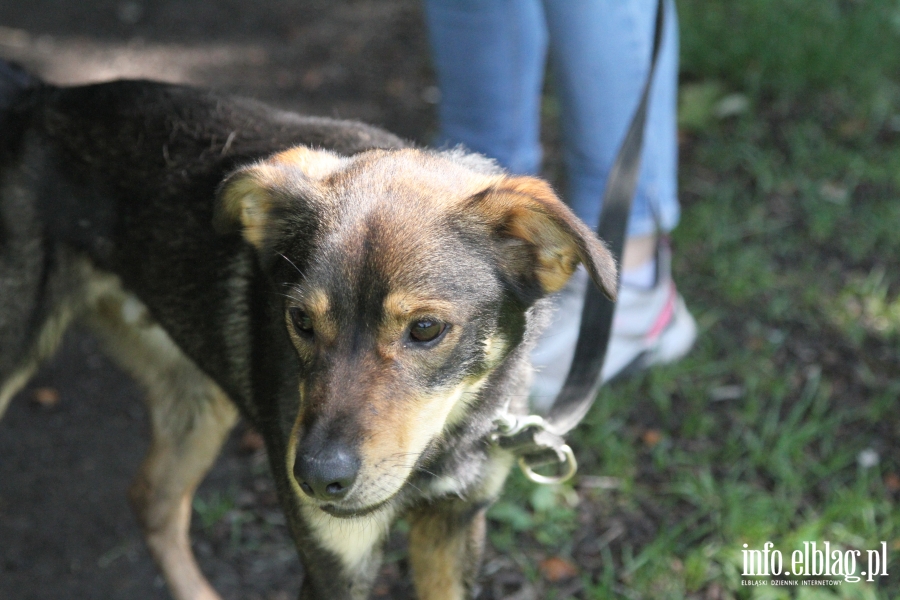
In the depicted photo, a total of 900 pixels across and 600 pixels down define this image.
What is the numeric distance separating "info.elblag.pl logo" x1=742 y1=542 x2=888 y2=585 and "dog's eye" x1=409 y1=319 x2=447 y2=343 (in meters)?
1.68

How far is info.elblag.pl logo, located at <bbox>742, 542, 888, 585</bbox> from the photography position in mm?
3105

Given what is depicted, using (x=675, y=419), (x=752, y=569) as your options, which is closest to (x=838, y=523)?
(x=752, y=569)

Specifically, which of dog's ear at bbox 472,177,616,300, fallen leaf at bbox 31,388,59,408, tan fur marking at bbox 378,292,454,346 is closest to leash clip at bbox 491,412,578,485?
dog's ear at bbox 472,177,616,300

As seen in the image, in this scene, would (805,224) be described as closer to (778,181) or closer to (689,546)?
(778,181)

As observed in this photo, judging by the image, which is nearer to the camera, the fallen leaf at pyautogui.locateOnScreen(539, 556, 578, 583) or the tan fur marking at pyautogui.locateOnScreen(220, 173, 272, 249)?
the tan fur marking at pyautogui.locateOnScreen(220, 173, 272, 249)

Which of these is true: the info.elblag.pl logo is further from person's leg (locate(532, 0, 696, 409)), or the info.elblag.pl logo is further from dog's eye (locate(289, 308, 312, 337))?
dog's eye (locate(289, 308, 312, 337))

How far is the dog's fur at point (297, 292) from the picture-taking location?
2.07m

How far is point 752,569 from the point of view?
314 centimetres

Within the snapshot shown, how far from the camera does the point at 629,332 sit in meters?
3.90

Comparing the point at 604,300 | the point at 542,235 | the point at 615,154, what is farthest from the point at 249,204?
the point at 615,154

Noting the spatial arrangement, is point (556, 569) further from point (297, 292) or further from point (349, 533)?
point (297, 292)

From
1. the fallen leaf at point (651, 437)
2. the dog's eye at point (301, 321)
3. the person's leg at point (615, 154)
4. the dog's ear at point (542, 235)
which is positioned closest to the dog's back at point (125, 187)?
the dog's eye at point (301, 321)

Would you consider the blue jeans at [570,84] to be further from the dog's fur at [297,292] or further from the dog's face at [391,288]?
the dog's face at [391,288]

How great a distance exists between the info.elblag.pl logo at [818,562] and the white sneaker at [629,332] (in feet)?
3.15
